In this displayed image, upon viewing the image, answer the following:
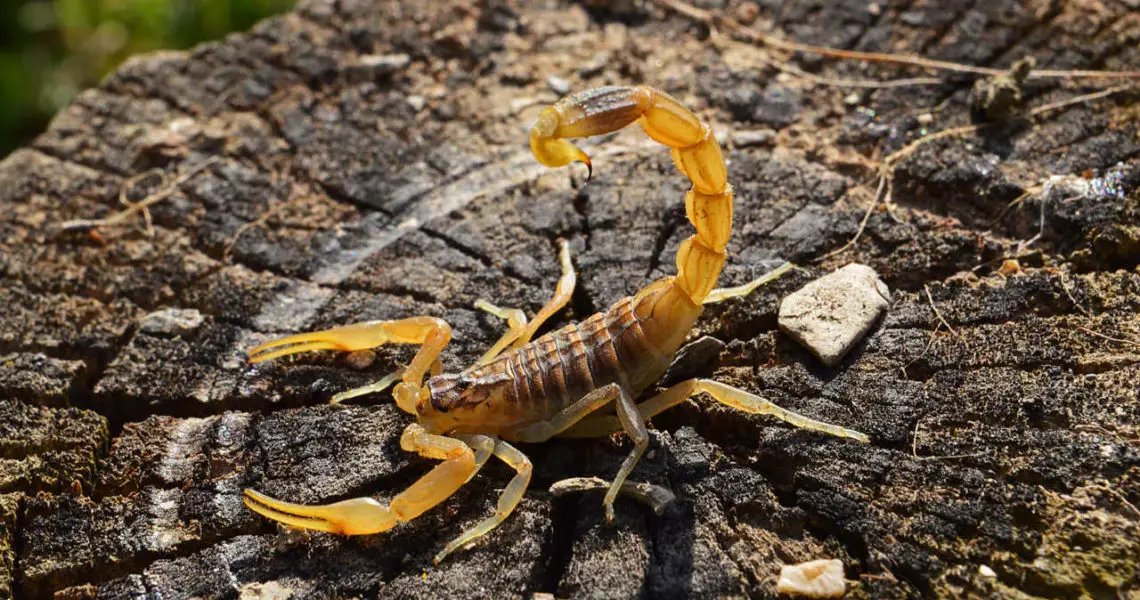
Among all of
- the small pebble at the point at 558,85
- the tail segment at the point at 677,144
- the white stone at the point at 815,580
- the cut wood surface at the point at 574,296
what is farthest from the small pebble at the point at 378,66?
the white stone at the point at 815,580

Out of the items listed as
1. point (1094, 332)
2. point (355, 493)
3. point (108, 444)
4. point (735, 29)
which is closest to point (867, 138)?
point (735, 29)

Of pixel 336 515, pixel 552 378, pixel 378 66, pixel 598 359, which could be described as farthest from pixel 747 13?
pixel 336 515

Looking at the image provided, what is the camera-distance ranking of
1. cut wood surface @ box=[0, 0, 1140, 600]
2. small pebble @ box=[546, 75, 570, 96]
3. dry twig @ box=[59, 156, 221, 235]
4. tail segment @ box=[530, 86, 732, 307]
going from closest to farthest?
tail segment @ box=[530, 86, 732, 307]
cut wood surface @ box=[0, 0, 1140, 600]
dry twig @ box=[59, 156, 221, 235]
small pebble @ box=[546, 75, 570, 96]

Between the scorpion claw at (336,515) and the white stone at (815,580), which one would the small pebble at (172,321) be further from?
the white stone at (815,580)

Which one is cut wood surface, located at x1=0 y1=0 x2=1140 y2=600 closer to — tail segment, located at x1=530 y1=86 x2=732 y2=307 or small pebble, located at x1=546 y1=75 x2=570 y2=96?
small pebble, located at x1=546 y1=75 x2=570 y2=96

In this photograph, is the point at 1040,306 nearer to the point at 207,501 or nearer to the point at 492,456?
the point at 492,456

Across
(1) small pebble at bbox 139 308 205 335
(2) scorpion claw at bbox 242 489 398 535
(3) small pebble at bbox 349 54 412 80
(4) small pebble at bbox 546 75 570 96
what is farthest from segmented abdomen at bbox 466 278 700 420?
(3) small pebble at bbox 349 54 412 80
